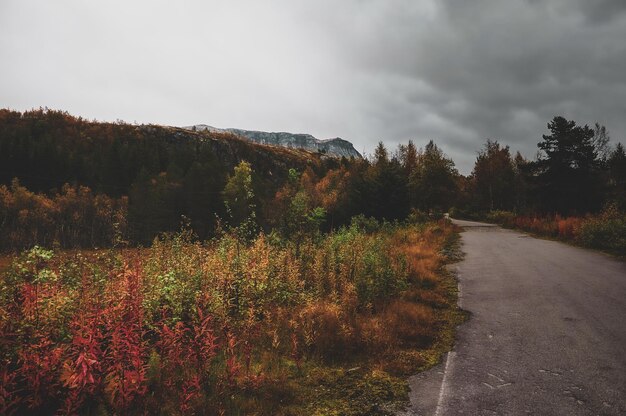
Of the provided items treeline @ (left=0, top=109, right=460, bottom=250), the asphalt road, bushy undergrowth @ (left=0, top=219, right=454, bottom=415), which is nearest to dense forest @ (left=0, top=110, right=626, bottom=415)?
bushy undergrowth @ (left=0, top=219, right=454, bottom=415)

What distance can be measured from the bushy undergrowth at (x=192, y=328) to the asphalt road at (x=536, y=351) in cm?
80

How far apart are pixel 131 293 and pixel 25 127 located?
14375 cm

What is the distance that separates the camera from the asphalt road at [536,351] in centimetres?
391

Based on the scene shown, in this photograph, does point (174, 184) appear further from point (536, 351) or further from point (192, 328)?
point (536, 351)

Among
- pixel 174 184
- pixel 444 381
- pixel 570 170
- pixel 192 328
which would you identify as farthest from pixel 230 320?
pixel 174 184

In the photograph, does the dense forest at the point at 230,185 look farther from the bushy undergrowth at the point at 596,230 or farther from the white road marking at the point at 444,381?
the white road marking at the point at 444,381

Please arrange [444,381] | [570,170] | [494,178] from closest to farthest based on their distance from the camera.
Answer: [444,381], [570,170], [494,178]

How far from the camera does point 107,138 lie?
121 meters

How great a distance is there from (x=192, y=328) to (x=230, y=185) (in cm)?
5413

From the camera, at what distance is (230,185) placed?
190ft

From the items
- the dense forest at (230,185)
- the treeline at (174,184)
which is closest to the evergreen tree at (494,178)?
the dense forest at (230,185)

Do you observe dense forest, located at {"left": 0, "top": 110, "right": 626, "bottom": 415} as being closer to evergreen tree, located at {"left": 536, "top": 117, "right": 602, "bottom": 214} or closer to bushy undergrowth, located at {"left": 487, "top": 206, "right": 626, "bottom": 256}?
bushy undergrowth, located at {"left": 487, "top": 206, "right": 626, "bottom": 256}

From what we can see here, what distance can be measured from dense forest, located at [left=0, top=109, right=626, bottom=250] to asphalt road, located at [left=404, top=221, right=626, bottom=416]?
6.05 meters

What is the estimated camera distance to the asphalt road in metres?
3.91
